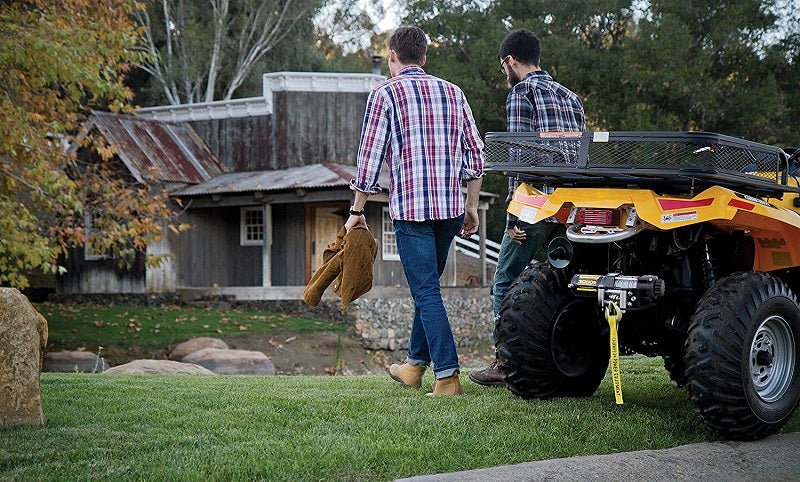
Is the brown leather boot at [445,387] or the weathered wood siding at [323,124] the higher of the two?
the weathered wood siding at [323,124]

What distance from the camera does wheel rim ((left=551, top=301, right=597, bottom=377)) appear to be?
6461mm

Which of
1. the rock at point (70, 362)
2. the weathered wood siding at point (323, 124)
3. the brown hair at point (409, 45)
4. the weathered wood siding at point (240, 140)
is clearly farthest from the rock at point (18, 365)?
the weathered wood siding at point (240, 140)

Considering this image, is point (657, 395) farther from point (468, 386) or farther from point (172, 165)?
point (172, 165)

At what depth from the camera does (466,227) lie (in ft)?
23.4

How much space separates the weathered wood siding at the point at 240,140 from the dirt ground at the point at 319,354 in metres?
7.29

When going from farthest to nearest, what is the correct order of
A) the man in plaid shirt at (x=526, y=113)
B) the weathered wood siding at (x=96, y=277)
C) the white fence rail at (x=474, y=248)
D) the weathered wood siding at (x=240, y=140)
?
the white fence rail at (x=474, y=248) → the weathered wood siding at (x=240, y=140) → the weathered wood siding at (x=96, y=277) → the man in plaid shirt at (x=526, y=113)

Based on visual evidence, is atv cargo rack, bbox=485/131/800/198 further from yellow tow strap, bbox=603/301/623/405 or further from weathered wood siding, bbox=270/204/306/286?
weathered wood siding, bbox=270/204/306/286

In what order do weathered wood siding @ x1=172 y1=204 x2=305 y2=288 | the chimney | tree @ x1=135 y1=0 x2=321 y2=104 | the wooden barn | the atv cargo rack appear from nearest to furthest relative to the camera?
the atv cargo rack
the wooden barn
weathered wood siding @ x1=172 y1=204 x2=305 y2=288
the chimney
tree @ x1=135 y1=0 x2=321 y2=104

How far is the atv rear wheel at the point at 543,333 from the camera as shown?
6.29 metres

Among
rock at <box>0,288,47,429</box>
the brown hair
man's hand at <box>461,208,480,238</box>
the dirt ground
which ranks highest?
the brown hair

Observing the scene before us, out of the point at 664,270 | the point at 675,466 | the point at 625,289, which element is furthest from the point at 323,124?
the point at 675,466

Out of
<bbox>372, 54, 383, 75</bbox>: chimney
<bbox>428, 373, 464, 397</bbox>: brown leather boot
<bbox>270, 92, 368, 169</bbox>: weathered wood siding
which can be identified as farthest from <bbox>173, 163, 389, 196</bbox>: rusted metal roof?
<bbox>428, 373, 464, 397</bbox>: brown leather boot

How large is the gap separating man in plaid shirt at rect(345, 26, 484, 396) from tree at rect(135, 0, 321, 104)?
118ft

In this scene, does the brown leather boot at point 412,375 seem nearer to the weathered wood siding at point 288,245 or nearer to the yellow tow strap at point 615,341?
the yellow tow strap at point 615,341
